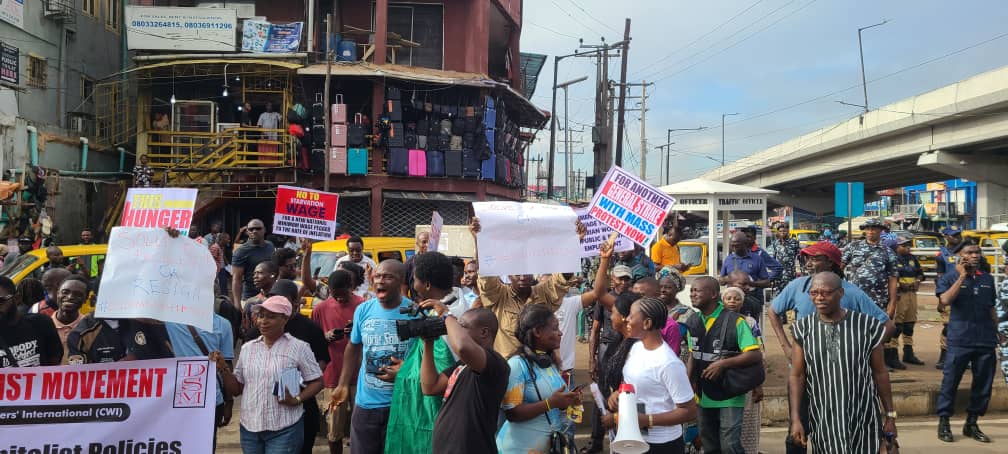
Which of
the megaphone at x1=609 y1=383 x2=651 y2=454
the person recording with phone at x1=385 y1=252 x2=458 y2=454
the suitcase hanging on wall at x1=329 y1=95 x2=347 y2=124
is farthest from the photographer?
the suitcase hanging on wall at x1=329 y1=95 x2=347 y2=124

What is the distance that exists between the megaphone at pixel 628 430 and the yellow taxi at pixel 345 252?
7.27 meters

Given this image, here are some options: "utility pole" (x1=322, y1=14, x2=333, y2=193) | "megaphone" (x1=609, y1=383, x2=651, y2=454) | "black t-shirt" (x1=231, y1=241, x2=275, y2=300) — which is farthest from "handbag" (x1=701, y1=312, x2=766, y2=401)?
"utility pole" (x1=322, y1=14, x2=333, y2=193)

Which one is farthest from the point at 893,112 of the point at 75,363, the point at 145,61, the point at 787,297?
the point at 75,363

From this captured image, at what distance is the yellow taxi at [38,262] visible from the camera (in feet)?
34.1

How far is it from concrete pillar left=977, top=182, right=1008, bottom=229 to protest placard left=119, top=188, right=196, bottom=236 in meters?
33.4

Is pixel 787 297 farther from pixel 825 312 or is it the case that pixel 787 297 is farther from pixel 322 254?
pixel 322 254

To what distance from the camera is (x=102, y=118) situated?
83.2ft

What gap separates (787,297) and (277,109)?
21.6 metres

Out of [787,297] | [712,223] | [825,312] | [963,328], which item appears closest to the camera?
[825,312]

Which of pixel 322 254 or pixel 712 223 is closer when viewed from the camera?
pixel 322 254

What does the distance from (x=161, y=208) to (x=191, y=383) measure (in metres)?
1.20

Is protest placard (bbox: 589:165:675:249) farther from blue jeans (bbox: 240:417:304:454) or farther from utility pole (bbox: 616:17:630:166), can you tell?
utility pole (bbox: 616:17:630:166)

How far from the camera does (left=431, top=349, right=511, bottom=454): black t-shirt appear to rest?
12.5 ft

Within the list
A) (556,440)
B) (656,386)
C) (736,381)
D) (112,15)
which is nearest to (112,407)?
(556,440)
